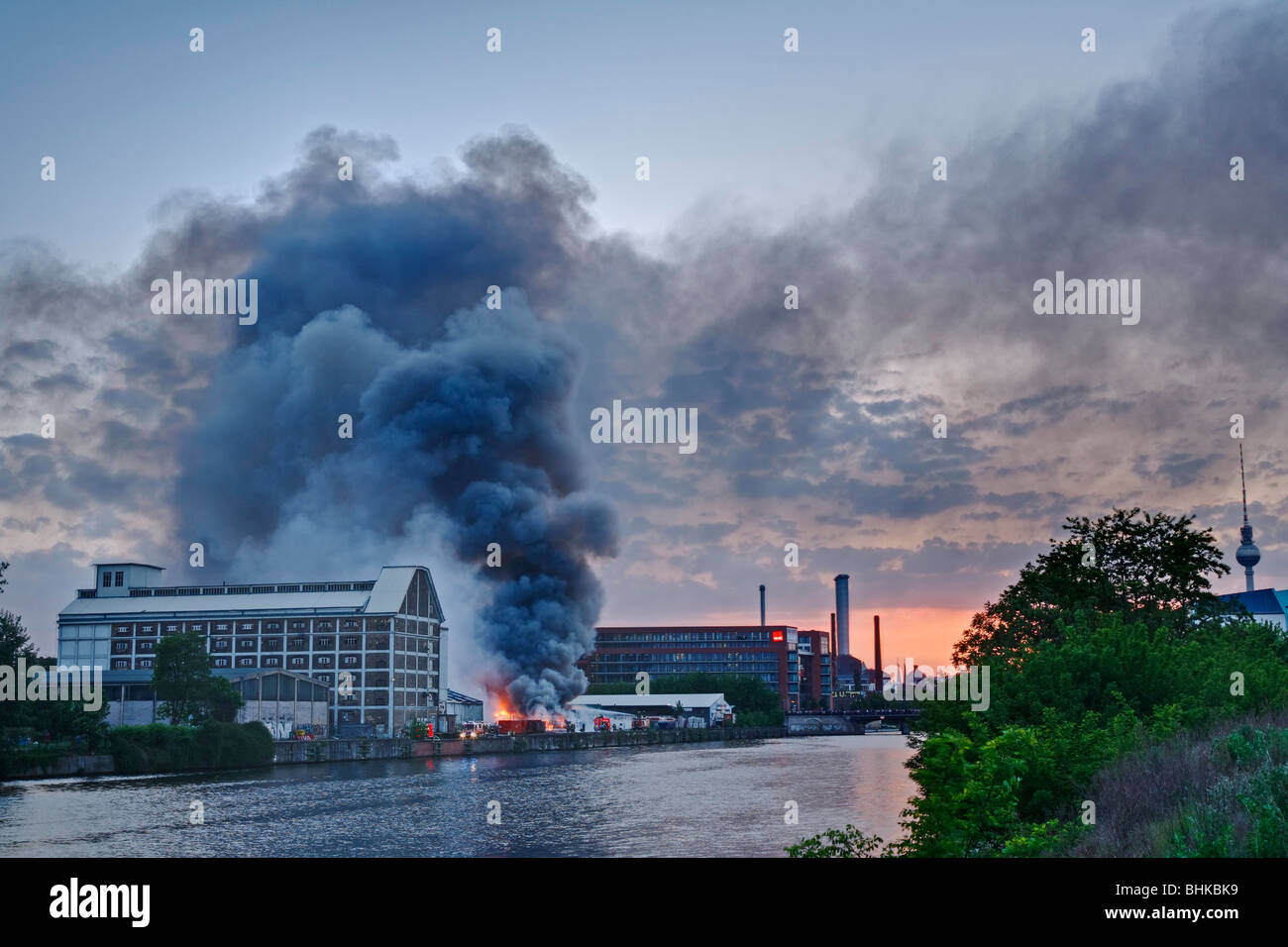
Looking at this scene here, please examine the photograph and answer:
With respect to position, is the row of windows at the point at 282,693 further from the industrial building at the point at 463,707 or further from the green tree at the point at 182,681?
the green tree at the point at 182,681

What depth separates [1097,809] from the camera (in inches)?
963

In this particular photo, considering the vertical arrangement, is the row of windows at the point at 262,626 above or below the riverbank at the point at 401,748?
above

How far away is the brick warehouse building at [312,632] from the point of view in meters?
140

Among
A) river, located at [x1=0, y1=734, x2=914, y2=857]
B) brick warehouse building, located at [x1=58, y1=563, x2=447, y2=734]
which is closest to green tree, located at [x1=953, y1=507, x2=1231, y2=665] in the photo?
river, located at [x1=0, y1=734, x2=914, y2=857]

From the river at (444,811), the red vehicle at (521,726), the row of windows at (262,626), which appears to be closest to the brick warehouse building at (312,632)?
the row of windows at (262,626)

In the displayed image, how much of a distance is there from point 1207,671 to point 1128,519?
30903 mm

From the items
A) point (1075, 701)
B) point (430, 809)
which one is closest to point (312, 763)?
point (430, 809)

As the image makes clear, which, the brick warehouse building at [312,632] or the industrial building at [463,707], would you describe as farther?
the industrial building at [463,707]

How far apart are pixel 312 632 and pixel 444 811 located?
9281cm

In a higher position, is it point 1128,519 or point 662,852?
point 1128,519

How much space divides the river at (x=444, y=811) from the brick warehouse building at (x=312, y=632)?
46.8 meters

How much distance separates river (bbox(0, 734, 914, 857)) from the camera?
43.2 metres
